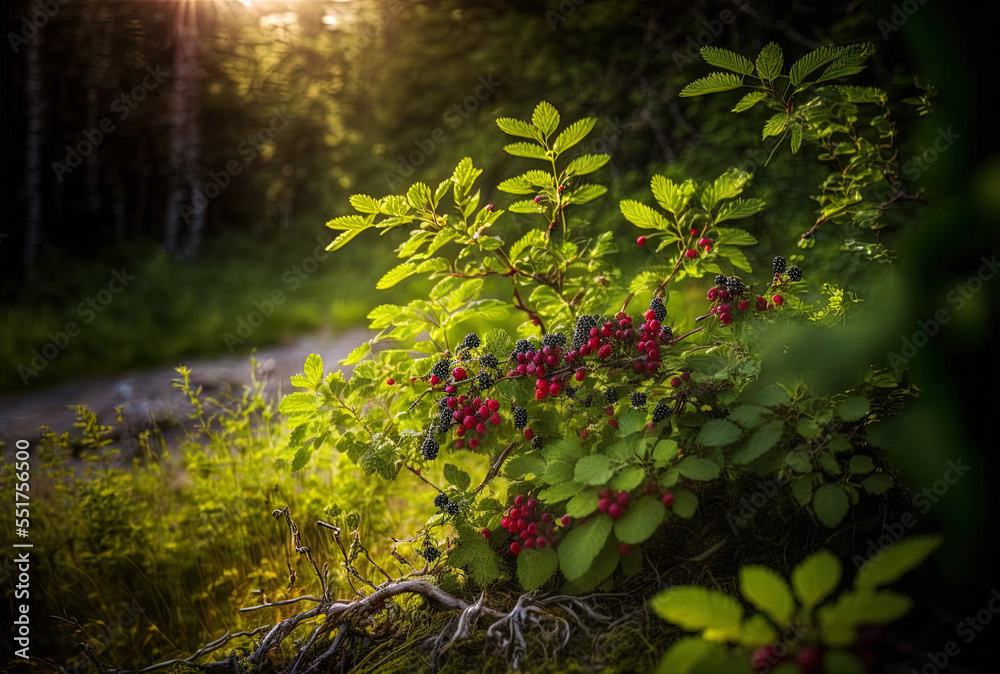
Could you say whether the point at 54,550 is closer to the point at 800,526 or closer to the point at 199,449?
the point at 199,449

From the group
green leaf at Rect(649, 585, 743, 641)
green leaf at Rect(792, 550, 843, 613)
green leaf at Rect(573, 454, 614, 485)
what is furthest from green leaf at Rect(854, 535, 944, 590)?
green leaf at Rect(573, 454, 614, 485)

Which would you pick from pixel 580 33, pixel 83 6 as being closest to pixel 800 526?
pixel 580 33

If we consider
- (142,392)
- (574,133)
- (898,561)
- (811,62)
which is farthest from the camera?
(142,392)

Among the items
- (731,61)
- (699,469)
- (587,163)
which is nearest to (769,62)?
(731,61)

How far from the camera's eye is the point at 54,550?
98.7 inches

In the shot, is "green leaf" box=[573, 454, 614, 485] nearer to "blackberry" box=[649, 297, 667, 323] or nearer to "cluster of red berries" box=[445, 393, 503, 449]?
"cluster of red berries" box=[445, 393, 503, 449]

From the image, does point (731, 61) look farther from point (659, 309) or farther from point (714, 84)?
point (659, 309)

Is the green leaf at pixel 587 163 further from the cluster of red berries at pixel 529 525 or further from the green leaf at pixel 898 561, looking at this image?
the green leaf at pixel 898 561

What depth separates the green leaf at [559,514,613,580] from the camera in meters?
1.25

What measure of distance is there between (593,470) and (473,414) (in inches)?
13.0

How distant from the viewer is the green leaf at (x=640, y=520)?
1.22 m

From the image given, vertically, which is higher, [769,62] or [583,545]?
[769,62]

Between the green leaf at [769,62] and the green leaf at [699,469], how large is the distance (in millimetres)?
895

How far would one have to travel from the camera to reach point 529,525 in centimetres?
148
